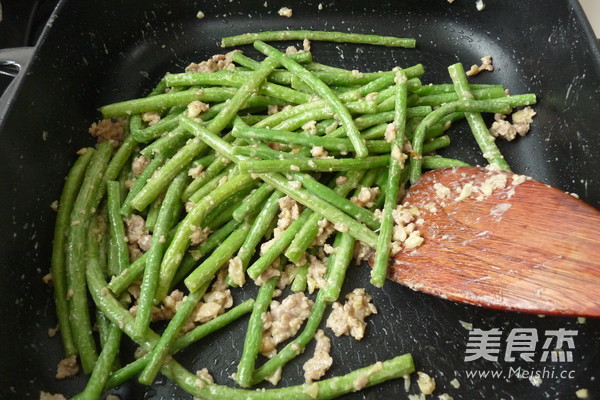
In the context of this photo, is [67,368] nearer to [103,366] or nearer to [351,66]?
[103,366]

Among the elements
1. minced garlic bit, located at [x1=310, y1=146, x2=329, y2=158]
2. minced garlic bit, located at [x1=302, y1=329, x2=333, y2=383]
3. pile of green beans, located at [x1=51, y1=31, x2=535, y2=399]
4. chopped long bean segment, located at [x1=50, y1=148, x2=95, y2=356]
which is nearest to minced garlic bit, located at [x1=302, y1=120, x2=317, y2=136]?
pile of green beans, located at [x1=51, y1=31, x2=535, y2=399]

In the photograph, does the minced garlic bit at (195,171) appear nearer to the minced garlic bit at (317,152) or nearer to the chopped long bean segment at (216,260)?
the chopped long bean segment at (216,260)

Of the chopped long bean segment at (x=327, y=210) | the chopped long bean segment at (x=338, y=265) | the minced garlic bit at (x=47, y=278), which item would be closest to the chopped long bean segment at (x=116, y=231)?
the minced garlic bit at (x=47, y=278)

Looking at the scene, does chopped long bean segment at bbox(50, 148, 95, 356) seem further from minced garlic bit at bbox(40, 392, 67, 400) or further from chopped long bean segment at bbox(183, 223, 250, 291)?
chopped long bean segment at bbox(183, 223, 250, 291)

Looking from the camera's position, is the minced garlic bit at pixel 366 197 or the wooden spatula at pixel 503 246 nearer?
the wooden spatula at pixel 503 246

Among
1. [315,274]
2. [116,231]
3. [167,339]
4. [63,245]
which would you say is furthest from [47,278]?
[315,274]

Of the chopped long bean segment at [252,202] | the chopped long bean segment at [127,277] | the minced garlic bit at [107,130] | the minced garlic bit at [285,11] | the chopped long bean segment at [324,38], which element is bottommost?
the chopped long bean segment at [127,277]
